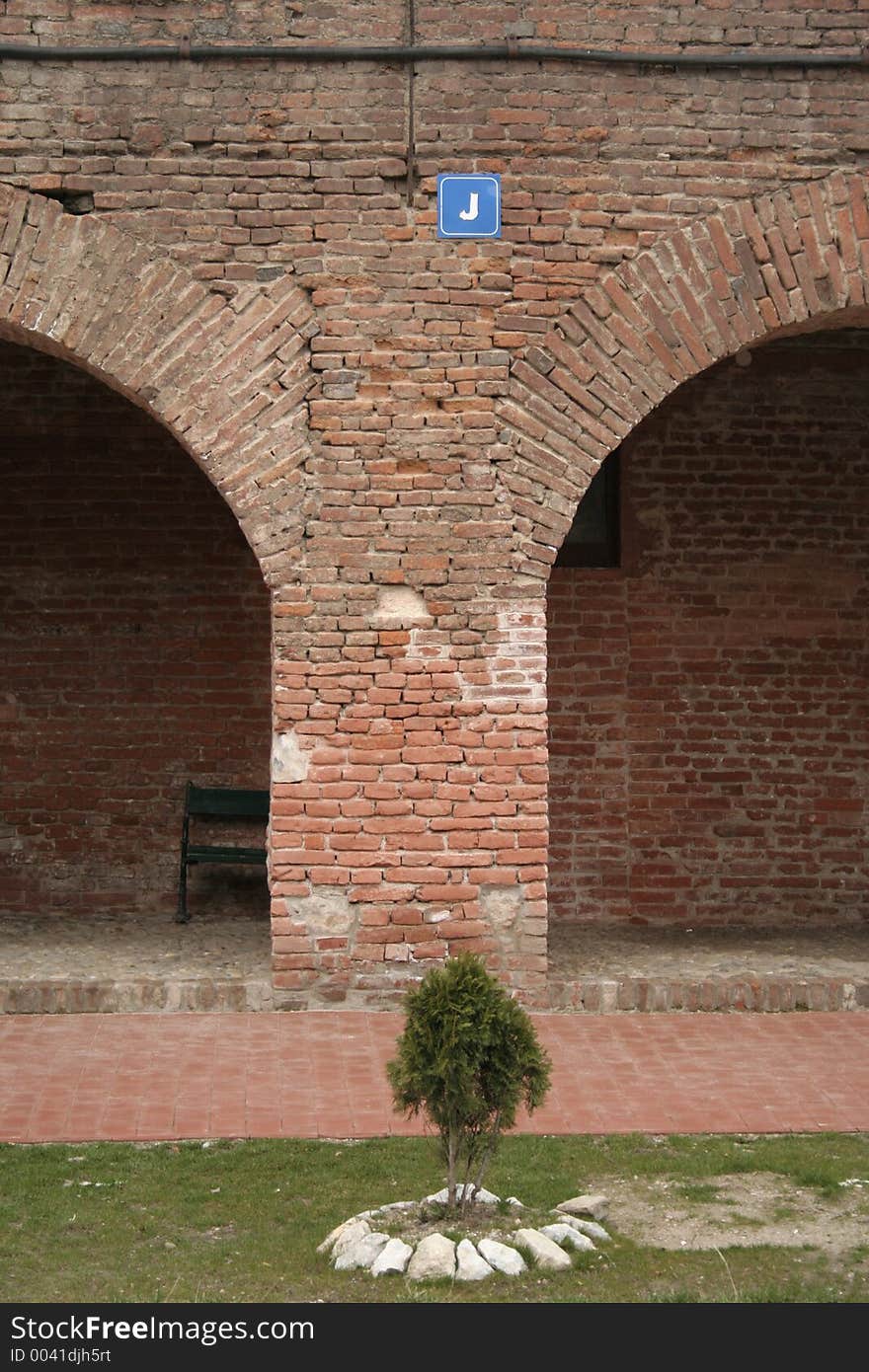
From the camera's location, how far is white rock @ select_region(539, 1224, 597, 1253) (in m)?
4.82

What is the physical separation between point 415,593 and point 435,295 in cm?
145

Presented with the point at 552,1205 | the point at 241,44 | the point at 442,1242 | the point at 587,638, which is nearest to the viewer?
the point at 442,1242

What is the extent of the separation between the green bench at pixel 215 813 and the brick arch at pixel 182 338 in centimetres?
268

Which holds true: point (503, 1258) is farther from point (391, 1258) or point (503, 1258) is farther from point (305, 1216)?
point (305, 1216)

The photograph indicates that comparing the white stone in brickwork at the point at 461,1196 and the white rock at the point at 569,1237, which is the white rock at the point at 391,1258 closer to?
the white stone in brickwork at the point at 461,1196

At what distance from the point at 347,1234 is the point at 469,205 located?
508cm

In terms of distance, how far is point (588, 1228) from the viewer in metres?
4.97

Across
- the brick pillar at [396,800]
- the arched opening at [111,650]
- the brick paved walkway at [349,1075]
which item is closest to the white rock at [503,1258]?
the brick paved walkway at [349,1075]

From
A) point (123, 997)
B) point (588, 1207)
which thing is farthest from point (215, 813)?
point (588, 1207)

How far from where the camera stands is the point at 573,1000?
8.24 meters

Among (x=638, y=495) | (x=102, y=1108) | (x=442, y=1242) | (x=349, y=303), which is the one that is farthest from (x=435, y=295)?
(x=442, y=1242)

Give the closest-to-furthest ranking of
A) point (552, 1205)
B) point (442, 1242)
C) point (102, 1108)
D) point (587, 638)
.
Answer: point (442, 1242)
point (552, 1205)
point (102, 1108)
point (587, 638)

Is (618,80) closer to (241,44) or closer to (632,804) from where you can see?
(241,44)

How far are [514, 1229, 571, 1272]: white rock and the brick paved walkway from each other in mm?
1531
